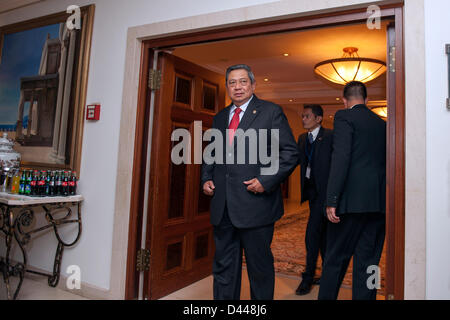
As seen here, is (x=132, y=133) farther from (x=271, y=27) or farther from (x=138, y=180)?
(x=271, y=27)

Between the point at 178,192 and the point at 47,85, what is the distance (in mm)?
1488

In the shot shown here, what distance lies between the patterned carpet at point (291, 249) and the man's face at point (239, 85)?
211 centimetres

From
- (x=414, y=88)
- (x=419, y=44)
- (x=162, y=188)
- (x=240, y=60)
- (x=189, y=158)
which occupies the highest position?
(x=240, y=60)

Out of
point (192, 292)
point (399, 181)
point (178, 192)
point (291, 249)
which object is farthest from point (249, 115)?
point (291, 249)

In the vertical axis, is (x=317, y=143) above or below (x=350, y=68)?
below

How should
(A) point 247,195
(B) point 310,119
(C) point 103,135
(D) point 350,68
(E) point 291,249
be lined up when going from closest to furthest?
(A) point 247,195 → (C) point 103,135 → (B) point 310,119 → (D) point 350,68 → (E) point 291,249

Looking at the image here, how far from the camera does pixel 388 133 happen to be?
5.86ft

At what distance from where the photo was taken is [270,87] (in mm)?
6984

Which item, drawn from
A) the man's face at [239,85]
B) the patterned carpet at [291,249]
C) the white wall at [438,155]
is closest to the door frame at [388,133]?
the white wall at [438,155]

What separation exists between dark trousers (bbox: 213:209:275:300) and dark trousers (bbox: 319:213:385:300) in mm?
459

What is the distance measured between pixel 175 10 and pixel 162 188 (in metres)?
1.32

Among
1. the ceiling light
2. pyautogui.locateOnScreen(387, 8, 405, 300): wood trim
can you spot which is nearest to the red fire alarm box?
pyautogui.locateOnScreen(387, 8, 405, 300): wood trim

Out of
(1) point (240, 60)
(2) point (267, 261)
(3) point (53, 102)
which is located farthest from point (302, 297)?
(1) point (240, 60)

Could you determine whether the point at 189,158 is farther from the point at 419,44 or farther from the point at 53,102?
the point at 419,44
